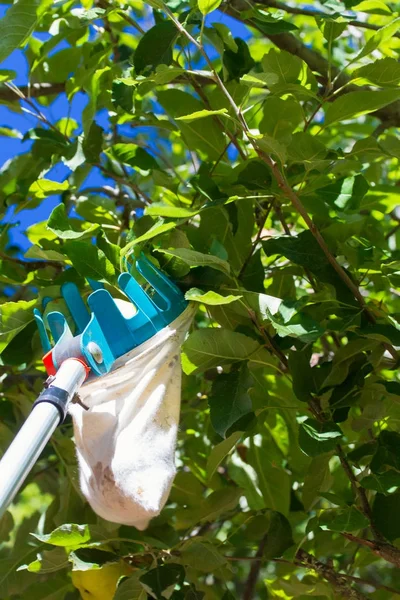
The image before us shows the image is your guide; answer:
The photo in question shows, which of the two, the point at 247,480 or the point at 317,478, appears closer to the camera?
the point at 317,478

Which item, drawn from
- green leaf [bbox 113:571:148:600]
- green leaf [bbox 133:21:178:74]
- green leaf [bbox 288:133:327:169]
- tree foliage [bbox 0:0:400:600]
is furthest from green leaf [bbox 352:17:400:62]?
green leaf [bbox 113:571:148:600]

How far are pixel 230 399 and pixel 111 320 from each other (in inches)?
6.8

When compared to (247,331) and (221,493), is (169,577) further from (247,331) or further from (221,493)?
(247,331)

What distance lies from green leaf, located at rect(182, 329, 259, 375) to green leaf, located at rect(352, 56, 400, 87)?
32cm

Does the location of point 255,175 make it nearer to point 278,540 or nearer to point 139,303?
point 139,303

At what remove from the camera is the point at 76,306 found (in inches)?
33.3

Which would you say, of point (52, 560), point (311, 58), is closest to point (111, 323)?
point (52, 560)

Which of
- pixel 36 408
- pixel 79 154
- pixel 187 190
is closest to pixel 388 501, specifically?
pixel 36 408

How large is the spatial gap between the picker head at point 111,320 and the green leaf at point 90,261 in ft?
0.05

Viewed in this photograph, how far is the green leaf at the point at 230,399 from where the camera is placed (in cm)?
85

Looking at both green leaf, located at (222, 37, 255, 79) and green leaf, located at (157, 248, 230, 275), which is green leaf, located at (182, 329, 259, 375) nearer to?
green leaf, located at (157, 248, 230, 275)

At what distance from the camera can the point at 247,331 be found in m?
0.94

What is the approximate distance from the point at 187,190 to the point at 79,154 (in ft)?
1.20

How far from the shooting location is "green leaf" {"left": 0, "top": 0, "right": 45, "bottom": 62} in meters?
0.93
